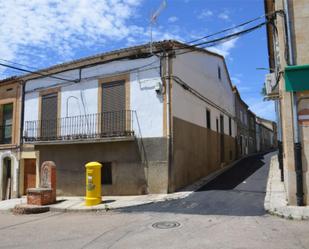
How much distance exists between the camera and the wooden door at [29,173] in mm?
16266

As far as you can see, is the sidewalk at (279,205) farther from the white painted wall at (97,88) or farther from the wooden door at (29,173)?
the wooden door at (29,173)

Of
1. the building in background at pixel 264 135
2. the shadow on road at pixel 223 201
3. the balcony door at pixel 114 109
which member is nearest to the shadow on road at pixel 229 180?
the shadow on road at pixel 223 201

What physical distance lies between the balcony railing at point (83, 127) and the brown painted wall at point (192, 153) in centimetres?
191

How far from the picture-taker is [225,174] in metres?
15.9

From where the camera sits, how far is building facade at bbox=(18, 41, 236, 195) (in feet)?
40.9

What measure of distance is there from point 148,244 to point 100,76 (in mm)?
8982

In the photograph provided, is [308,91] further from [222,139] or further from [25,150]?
[25,150]

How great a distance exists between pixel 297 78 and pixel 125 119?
6522 millimetres

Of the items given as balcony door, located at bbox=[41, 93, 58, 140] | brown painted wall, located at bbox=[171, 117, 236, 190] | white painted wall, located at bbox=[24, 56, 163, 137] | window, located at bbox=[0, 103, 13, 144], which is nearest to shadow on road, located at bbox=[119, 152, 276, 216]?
brown painted wall, located at bbox=[171, 117, 236, 190]

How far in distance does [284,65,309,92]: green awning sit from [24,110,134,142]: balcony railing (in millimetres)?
6059

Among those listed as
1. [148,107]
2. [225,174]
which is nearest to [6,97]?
[148,107]

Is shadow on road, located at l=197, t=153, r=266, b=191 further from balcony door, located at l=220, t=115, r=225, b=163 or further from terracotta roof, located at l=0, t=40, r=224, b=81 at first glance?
terracotta roof, located at l=0, t=40, r=224, b=81

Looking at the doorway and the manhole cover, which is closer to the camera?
the manhole cover

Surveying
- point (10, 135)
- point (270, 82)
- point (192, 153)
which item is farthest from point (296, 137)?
point (10, 135)
